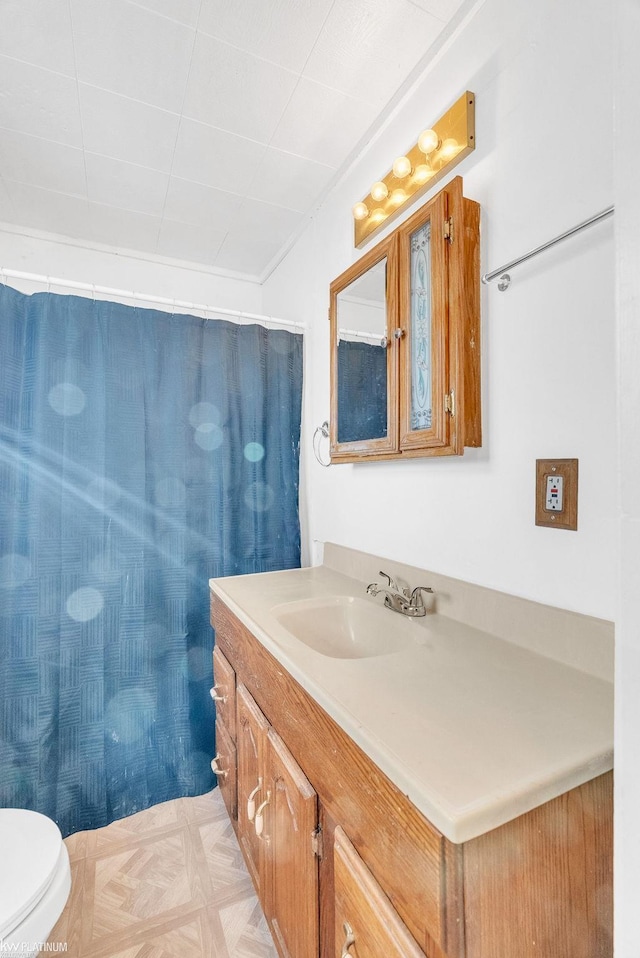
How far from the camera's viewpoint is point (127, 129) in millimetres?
1429

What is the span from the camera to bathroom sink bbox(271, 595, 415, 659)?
1.20 meters

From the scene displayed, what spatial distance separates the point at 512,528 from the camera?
3.28 feet

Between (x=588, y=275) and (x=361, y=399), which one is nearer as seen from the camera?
(x=588, y=275)

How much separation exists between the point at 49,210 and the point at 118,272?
1.20 ft

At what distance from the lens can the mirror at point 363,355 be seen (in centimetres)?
133

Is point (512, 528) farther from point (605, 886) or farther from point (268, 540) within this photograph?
point (268, 540)

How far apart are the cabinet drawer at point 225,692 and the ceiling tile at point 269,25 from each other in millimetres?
1729

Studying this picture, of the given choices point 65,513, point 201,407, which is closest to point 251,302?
point 201,407

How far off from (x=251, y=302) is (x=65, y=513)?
1554 millimetres

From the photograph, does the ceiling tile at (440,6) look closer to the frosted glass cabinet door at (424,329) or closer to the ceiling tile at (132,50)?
the frosted glass cabinet door at (424,329)

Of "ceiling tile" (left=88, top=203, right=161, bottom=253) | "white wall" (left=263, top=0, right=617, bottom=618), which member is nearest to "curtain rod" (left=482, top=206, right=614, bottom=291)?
"white wall" (left=263, top=0, right=617, bottom=618)

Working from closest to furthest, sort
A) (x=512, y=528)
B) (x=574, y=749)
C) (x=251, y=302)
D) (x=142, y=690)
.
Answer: (x=574, y=749) → (x=512, y=528) → (x=142, y=690) → (x=251, y=302)

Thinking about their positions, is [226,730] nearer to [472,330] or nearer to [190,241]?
[472,330]

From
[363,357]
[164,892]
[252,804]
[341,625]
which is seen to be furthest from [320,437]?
[164,892]
